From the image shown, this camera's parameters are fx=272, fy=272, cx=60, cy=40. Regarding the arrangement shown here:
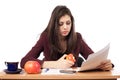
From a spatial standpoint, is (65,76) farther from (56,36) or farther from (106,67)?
(56,36)

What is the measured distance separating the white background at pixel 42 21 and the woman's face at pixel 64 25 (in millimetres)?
1216

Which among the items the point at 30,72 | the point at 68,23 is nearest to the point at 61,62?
the point at 30,72

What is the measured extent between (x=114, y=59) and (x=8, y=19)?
1.43m

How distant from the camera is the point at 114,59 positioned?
3.46 meters

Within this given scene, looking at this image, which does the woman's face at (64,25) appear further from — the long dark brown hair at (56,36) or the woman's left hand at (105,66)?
the woman's left hand at (105,66)

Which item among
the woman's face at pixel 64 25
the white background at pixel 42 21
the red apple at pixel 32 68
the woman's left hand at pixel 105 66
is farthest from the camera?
the white background at pixel 42 21

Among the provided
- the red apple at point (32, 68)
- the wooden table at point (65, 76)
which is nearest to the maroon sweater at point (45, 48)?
the red apple at point (32, 68)

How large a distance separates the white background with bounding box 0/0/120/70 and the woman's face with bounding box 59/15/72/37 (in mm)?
1216

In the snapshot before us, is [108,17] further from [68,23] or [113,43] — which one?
[68,23]

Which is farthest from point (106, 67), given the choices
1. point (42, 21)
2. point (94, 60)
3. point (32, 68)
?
point (42, 21)

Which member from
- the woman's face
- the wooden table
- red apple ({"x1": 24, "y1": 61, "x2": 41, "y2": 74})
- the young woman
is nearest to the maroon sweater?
the young woman

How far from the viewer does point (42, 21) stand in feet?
11.1

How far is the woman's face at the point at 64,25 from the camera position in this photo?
2.11m

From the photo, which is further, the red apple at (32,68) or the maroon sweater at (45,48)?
the maroon sweater at (45,48)
